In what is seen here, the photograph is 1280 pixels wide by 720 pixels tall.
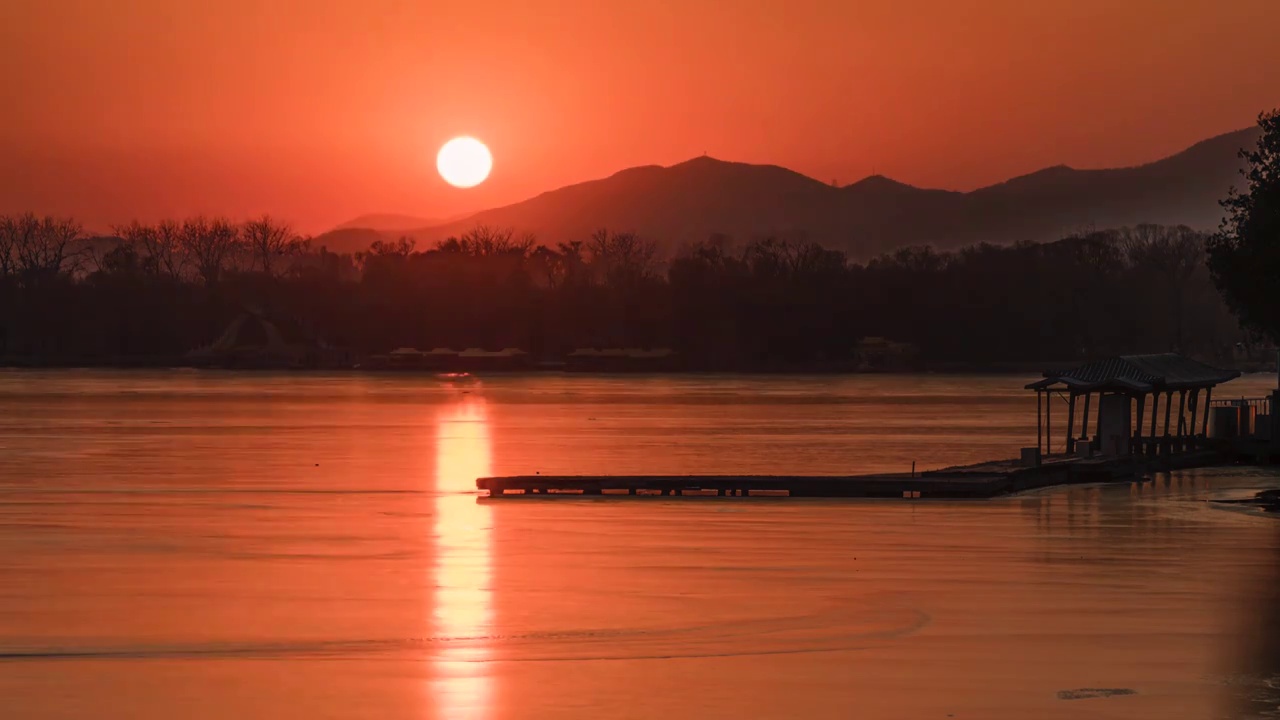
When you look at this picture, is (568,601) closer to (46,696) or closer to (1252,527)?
(46,696)

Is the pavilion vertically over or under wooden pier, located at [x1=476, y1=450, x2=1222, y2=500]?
over

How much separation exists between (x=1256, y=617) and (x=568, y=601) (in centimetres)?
992

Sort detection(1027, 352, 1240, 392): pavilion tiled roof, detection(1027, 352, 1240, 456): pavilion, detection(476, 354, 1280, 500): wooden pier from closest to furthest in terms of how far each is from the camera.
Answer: detection(476, 354, 1280, 500): wooden pier → detection(1027, 352, 1240, 392): pavilion tiled roof → detection(1027, 352, 1240, 456): pavilion

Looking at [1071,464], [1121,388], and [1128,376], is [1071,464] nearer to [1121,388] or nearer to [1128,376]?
[1121,388]

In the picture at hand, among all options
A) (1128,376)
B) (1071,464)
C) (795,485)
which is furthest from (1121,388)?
(795,485)

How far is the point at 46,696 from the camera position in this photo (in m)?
20.2

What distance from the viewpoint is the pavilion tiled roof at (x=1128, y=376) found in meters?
52.7

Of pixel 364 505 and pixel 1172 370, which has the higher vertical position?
pixel 1172 370

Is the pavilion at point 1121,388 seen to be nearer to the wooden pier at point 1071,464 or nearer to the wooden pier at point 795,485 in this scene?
the wooden pier at point 1071,464

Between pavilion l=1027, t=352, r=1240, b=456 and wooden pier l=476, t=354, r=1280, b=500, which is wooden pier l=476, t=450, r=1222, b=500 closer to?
wooden pier l=476, t=354, r=1280, b=500

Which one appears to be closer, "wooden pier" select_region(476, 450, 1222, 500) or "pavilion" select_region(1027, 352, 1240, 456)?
"wooden pier" select_region(476, 450, 1222, 500)

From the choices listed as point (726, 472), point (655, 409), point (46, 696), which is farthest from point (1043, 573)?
point (655, 409)

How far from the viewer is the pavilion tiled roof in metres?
52.7

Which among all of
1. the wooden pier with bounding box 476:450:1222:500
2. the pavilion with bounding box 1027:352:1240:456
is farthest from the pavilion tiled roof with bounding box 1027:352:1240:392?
the wooden pier with bounding box 476:450:1222:500
